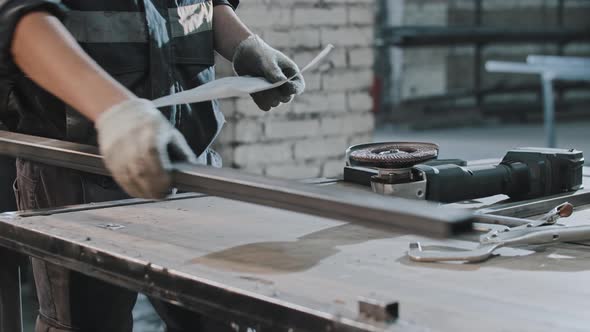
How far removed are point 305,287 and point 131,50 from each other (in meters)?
0.89

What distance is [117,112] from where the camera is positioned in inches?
51.2

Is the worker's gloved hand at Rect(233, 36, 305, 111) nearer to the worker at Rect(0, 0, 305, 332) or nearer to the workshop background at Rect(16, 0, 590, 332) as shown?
the worker at Rect(0, 0, 305, 332)

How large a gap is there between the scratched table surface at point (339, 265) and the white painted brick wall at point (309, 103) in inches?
87.6

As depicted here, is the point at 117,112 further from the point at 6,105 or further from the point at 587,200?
the point at 587,200

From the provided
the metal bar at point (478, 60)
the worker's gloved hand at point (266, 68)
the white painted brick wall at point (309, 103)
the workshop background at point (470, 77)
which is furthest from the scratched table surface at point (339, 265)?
the metal bar at point (478, 60)

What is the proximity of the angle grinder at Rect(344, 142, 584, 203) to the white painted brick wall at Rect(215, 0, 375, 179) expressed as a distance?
2.12 m

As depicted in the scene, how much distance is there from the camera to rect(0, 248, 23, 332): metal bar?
1644mm

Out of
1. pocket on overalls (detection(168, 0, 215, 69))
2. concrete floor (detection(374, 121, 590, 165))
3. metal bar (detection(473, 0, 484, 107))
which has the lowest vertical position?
concrete floor (detection(374, 121, 590, 165))

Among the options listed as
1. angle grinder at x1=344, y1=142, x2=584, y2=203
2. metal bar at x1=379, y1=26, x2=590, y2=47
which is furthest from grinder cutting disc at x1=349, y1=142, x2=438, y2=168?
metal bar at x1=379, y1=26, x2=590, y2=47

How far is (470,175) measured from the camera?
5.47 feet

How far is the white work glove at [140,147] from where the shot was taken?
48.6 inches

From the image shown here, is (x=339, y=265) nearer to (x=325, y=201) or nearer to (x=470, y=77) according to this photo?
(x=325, y=201)

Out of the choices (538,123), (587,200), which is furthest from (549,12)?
(587,200)

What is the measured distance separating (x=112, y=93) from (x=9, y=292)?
1.80ft
